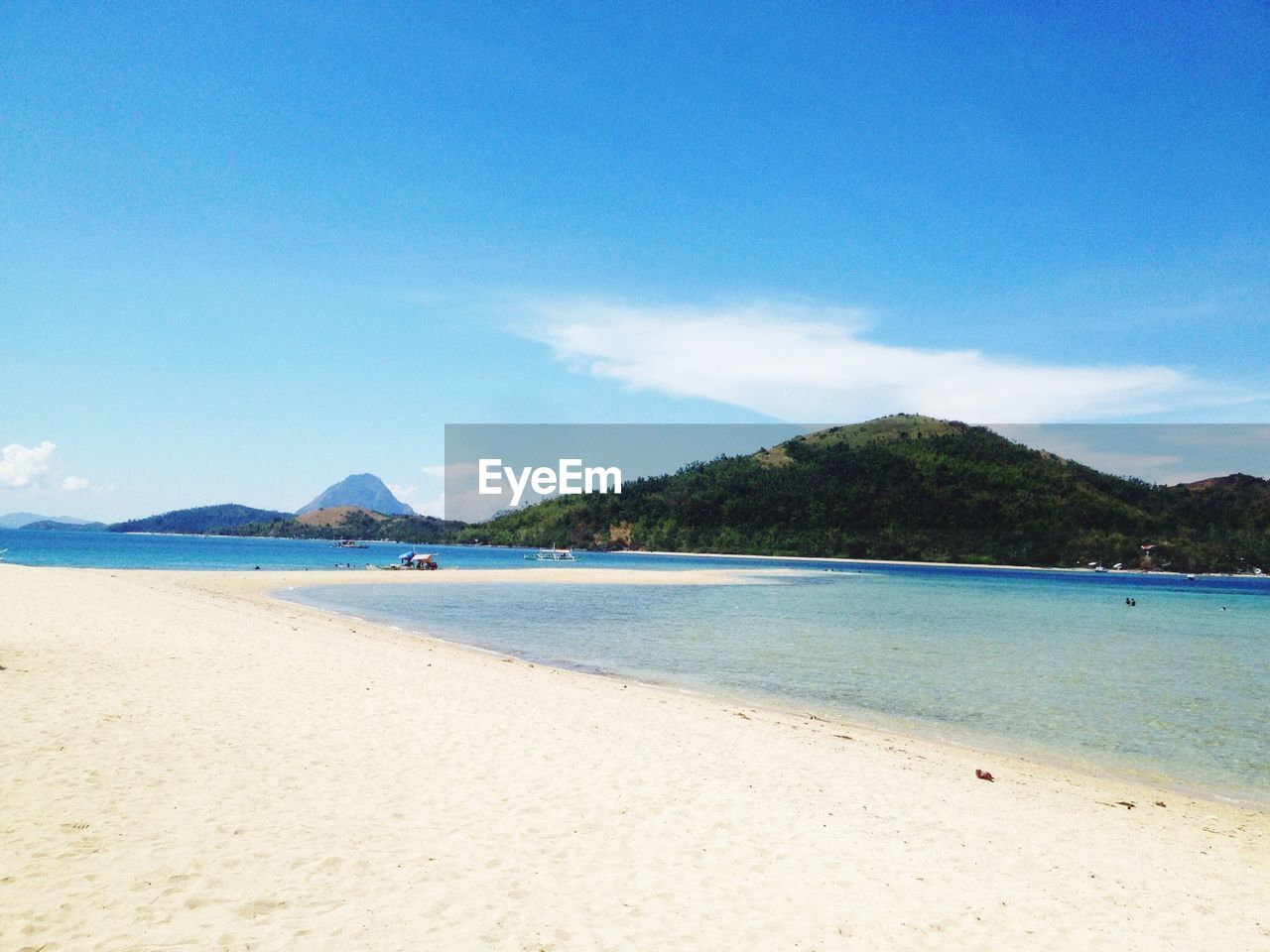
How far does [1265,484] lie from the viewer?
157875mm

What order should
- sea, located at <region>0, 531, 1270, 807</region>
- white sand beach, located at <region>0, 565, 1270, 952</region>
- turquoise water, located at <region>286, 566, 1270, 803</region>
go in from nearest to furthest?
white sand beach, located at <region>0, 565, 1270, 952</region> → sea, located at <region>0, 531, 1270, 807</region> → turquoise water, located at <region>286, 566, 1270, 803</region>

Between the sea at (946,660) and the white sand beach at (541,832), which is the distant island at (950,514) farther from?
the white sand beach at (541,832)

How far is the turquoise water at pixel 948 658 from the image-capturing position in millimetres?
14773

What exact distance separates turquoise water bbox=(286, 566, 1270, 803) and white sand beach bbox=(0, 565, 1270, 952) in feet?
9.80

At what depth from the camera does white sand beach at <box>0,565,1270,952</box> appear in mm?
5395

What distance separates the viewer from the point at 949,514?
157 metres

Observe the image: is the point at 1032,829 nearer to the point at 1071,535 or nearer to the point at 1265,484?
the point at 1071,535

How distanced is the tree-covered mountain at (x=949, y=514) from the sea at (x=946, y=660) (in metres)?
103

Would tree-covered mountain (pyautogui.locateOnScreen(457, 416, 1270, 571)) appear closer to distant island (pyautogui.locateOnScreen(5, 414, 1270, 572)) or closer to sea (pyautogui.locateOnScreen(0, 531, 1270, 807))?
distant island (pyautogui.locateOnScreen(5, 414, 1270, 572))

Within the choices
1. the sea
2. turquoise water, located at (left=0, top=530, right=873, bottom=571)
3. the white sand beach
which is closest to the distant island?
turquoise water, located at (left=0, top=530, right=873, bottom=571)

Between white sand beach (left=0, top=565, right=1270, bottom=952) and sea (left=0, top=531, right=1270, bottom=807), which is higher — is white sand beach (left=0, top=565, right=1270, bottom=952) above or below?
above

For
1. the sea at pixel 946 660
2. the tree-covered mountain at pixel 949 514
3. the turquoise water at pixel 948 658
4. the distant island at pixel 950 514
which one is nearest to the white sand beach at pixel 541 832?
the sea at pixel 946 660

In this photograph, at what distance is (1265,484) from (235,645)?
203896 mm

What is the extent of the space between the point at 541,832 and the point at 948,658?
21196mm
